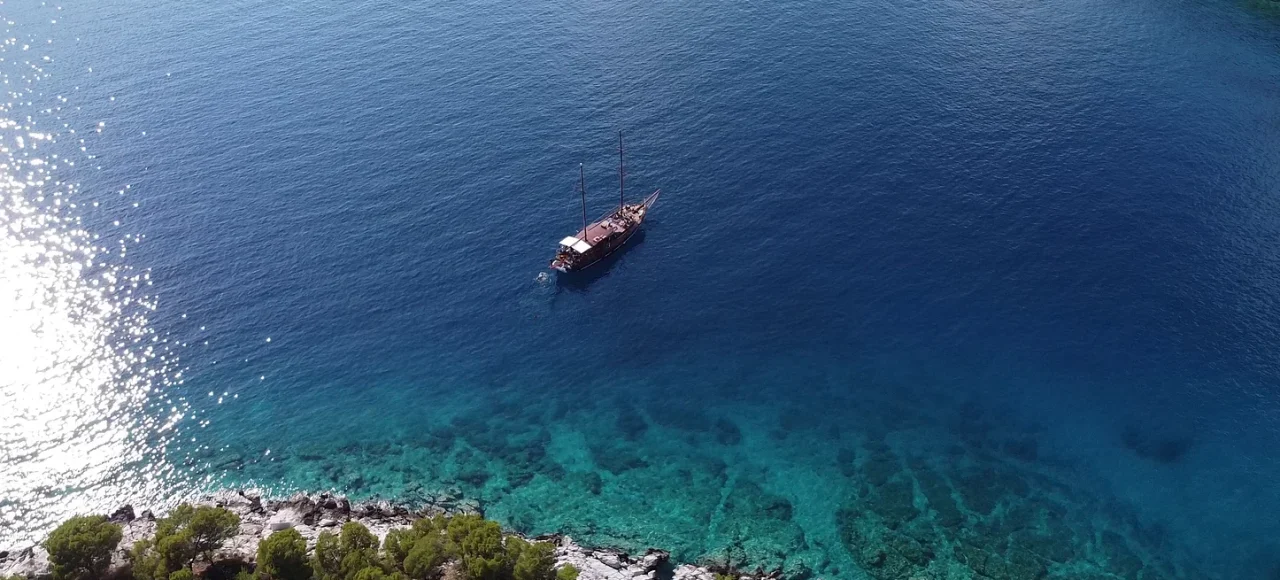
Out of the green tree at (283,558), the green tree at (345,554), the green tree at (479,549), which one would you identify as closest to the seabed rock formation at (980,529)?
the green tree at (479,549)

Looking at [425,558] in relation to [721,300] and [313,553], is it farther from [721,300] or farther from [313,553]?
[721,300]

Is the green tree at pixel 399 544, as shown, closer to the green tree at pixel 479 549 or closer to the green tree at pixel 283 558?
the green tree at pixel 479 549

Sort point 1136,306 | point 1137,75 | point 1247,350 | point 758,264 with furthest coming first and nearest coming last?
point 1137,75, point 758,264, point 1136,306, point 1247,350

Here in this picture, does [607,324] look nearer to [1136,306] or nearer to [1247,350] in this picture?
[1136,306]

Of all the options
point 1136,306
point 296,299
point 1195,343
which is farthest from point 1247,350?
point 296,299

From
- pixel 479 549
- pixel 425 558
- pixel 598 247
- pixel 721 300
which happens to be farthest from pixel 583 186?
pixel 425 558

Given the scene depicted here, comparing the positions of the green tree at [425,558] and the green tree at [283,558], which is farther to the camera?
the green tree at [425,558]
